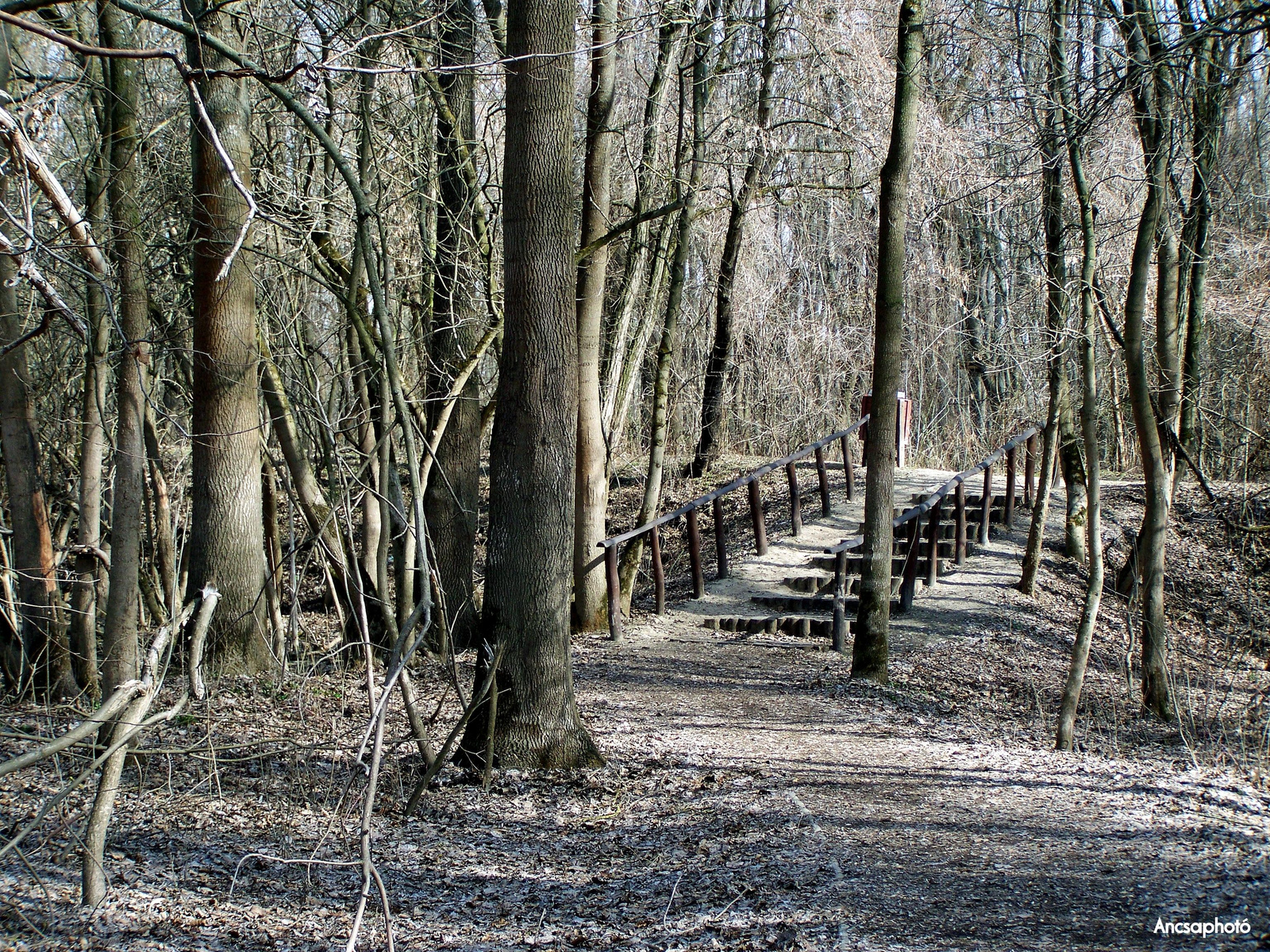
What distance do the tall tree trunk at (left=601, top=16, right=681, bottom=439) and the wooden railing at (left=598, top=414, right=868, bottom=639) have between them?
63.8 inches

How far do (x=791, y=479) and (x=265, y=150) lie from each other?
759 centimetres

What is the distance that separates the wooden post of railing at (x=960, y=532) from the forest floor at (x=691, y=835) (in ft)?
14.3

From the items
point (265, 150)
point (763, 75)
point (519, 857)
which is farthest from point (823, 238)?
point (519, 857)

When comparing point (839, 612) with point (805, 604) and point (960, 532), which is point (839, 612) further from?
point (960, 532)

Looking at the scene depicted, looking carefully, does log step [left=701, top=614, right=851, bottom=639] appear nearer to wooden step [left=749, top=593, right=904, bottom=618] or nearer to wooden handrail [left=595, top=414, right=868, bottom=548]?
wooden step [left=749, top=593, right=904, bottom=618]

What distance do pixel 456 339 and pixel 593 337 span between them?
1.35 metres

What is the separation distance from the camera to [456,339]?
945cm

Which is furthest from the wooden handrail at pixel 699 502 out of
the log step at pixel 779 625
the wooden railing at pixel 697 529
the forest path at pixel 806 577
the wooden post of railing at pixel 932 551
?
the wooden post of railing at pixel 932 551

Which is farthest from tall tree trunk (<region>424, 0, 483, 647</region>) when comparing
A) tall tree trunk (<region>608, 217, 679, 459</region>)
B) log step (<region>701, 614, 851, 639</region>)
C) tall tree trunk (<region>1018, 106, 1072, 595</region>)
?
tall tree trunk (<region>1018, 106, 1072, 595</region>)

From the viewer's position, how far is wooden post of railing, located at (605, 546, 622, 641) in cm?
1002

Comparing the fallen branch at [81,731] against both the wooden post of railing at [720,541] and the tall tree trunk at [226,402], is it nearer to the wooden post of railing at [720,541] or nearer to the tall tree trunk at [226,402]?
the tall tree trunk at [226,402]

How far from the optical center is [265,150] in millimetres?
8656

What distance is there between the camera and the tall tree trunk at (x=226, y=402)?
780 cm

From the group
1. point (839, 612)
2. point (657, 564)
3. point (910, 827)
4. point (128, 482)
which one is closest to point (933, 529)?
point (839, 612)
